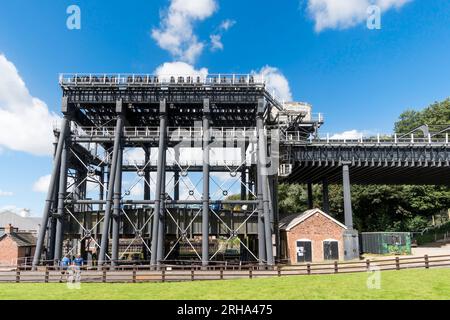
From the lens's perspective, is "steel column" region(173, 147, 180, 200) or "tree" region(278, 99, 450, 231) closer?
"steel column" region(173, 147, 180, 200)

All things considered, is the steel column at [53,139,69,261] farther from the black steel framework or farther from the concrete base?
the concrete base

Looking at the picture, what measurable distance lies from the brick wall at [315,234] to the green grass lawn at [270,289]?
13.7 metres

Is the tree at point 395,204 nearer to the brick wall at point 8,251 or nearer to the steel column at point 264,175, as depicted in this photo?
the steel column at point 264,175

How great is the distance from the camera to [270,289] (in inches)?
676

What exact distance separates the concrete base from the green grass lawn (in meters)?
13.0

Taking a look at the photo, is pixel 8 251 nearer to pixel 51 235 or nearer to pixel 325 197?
pixel 51 235

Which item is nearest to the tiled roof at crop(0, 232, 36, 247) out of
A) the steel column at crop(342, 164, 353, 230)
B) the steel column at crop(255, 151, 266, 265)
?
the steel column at crop(255, 151, 266, 265)

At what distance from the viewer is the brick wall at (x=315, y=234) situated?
34.6 metres

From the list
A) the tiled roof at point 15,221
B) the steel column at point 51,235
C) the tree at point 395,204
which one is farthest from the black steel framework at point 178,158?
the tiled roof at point 15,221

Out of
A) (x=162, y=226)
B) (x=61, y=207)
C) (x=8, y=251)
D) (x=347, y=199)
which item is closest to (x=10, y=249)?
(x=8, y=251)

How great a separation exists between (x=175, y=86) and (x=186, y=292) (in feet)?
69.5

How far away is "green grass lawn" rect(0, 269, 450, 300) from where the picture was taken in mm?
15266

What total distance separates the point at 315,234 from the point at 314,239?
1.66 feet
